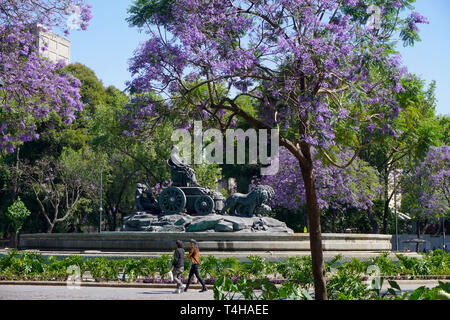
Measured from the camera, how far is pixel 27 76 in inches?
603

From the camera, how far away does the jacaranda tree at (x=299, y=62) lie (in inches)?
460

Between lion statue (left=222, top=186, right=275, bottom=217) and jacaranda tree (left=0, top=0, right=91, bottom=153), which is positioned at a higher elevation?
jacaranda tree (left=0, top=0, right=91, bottom=153)

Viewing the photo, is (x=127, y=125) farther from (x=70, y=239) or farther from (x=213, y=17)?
(x=70, y=239)

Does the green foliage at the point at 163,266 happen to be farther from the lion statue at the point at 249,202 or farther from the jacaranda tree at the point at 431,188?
the jacaranda tree at the point at 431,188

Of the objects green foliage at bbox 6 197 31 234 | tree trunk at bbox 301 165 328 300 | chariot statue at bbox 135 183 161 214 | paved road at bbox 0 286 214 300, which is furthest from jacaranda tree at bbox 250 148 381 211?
tree trunk at bbox 301 165 328 300

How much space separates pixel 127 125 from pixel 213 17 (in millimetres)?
3097

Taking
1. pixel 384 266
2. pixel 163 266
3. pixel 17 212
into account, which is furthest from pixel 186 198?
pixel 17 212

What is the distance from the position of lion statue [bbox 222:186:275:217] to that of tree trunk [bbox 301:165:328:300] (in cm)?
1300

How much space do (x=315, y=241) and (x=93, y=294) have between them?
5.96 m

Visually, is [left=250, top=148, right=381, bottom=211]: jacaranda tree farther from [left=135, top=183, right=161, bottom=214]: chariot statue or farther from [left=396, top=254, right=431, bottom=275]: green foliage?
[left=396, top=254, right=431, bottom=275]: green foliage

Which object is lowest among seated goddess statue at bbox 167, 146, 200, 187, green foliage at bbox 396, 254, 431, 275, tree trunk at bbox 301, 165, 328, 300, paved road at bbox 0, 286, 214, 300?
paved road at bbox 0, 286, 214, 300

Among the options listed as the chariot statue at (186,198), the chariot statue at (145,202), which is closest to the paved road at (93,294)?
the chariot statue at (186,198)

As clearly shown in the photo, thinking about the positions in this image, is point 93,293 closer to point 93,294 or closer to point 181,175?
point 93,294

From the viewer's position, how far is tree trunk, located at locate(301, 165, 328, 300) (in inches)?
418
